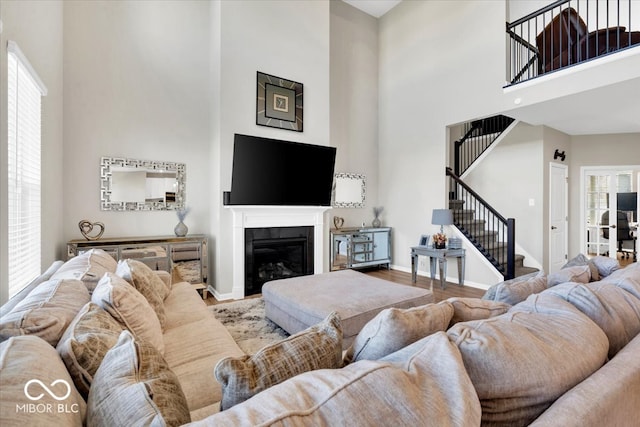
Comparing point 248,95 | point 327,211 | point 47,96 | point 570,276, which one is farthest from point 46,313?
point 327,211

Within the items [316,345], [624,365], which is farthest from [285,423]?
[624,365]

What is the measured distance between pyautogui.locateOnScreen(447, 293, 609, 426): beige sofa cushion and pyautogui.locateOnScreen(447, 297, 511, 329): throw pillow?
19cm

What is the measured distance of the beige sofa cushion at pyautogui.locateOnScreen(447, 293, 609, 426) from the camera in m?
0.73

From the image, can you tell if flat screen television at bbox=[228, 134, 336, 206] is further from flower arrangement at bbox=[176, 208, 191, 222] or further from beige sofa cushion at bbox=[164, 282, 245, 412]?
beige sofa cushion at bbox=[164, 282, 245, 412]

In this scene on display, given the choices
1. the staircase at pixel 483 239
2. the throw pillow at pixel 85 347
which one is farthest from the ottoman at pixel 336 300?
the staircase at pixel 483 239

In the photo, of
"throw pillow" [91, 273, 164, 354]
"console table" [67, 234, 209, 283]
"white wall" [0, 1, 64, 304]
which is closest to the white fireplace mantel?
"console table" [67, 234, 209, 283]

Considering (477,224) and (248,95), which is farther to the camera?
(477,224)

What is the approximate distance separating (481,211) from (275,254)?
13.9ft

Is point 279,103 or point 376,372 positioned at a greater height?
point 279,103

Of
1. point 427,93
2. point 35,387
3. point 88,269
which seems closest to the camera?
point 35,387

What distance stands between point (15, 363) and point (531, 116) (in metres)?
5.63

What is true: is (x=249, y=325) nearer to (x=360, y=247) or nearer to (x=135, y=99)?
(x=360, y=247)

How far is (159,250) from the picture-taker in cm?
381

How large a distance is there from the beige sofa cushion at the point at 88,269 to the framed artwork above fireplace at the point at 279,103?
2.72 metres
